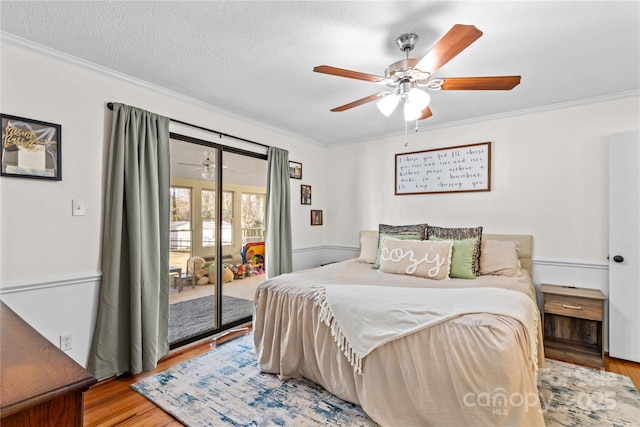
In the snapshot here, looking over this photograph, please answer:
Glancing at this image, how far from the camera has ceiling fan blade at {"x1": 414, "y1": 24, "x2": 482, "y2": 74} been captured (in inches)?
52.6

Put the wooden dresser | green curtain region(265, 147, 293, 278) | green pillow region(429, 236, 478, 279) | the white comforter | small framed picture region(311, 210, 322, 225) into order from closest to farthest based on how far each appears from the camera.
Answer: the wooden dresser
the white comforter
green pillow region(429, 236, 478, 279)
green curtain region(265, 147, 293, 278)
small framed picture region(311, 210, 322, 225)

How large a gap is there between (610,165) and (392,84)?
229 centimetres

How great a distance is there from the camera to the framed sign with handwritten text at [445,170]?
3455 mm

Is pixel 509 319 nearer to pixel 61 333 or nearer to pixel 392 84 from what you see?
pixel 392 84

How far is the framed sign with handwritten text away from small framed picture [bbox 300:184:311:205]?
3.99 feet

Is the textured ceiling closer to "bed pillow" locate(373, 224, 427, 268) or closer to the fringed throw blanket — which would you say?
"bed pillow" locate(373, 224, 427, 268)

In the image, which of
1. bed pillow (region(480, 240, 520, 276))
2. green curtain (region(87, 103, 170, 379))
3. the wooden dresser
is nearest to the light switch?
green curtain (region(87, 103, 170, 379))

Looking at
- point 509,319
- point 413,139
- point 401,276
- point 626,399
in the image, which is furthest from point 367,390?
point 413,139

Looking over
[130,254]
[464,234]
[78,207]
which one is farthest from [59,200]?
[464,234]

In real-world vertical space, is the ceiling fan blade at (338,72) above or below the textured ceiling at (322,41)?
below

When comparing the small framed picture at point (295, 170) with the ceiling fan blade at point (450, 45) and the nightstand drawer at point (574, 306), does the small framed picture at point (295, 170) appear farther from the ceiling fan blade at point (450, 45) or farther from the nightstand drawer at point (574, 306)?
the nightstand drawer at point (574, 306)

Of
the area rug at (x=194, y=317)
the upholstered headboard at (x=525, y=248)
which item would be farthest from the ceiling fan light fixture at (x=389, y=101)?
the area rug at (x=194, y=317)

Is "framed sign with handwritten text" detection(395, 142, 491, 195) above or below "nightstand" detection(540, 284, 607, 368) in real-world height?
above

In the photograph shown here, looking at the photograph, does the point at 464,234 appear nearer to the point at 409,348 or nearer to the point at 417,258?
the point at 417,258
